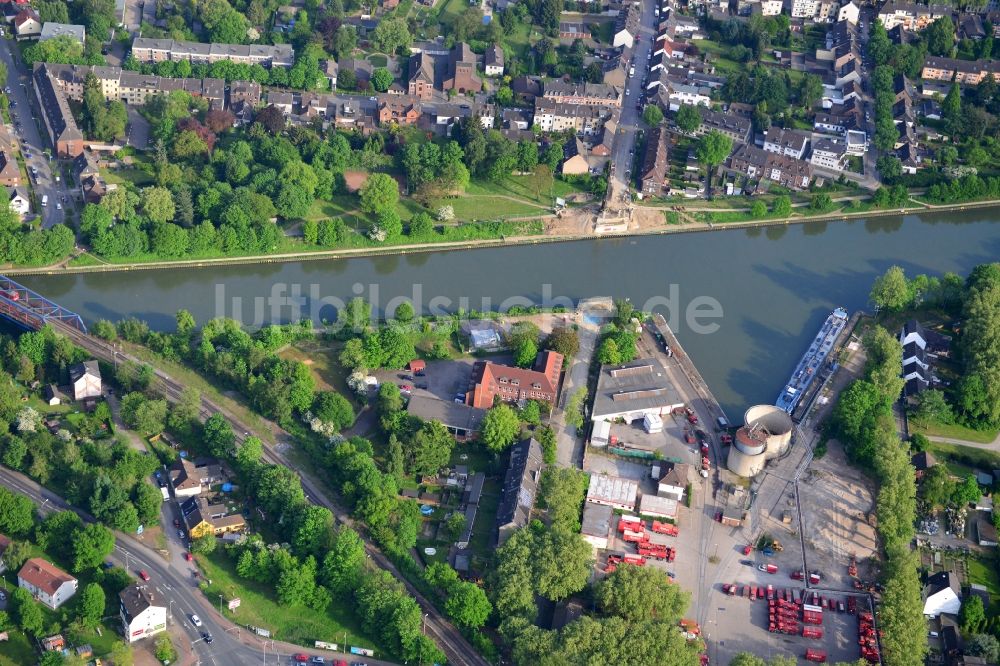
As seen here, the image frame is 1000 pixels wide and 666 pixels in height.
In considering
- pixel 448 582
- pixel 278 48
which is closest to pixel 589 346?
pixel 448 582

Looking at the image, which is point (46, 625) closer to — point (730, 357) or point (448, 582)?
point (448, 582)

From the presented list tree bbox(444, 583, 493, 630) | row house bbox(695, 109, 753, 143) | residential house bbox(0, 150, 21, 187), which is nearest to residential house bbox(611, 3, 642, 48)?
row house bbox(695, 109, 753, 143)

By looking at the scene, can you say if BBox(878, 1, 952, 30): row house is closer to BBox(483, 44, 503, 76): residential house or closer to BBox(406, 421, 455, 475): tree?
BBox(483, 44, 503, 76): residential house

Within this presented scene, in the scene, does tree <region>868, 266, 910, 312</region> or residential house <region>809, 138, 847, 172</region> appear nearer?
tree <region>868, 266, 910, 312</region>

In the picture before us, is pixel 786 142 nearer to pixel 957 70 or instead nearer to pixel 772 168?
pixel 772 168

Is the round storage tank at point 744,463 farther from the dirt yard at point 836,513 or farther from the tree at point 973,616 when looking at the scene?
the tree at point 973,616

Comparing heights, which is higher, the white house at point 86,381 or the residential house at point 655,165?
the residential house at point 655,165

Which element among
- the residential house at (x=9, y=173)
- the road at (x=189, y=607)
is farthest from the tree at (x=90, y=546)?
the residential house at (x=9, y=173)
